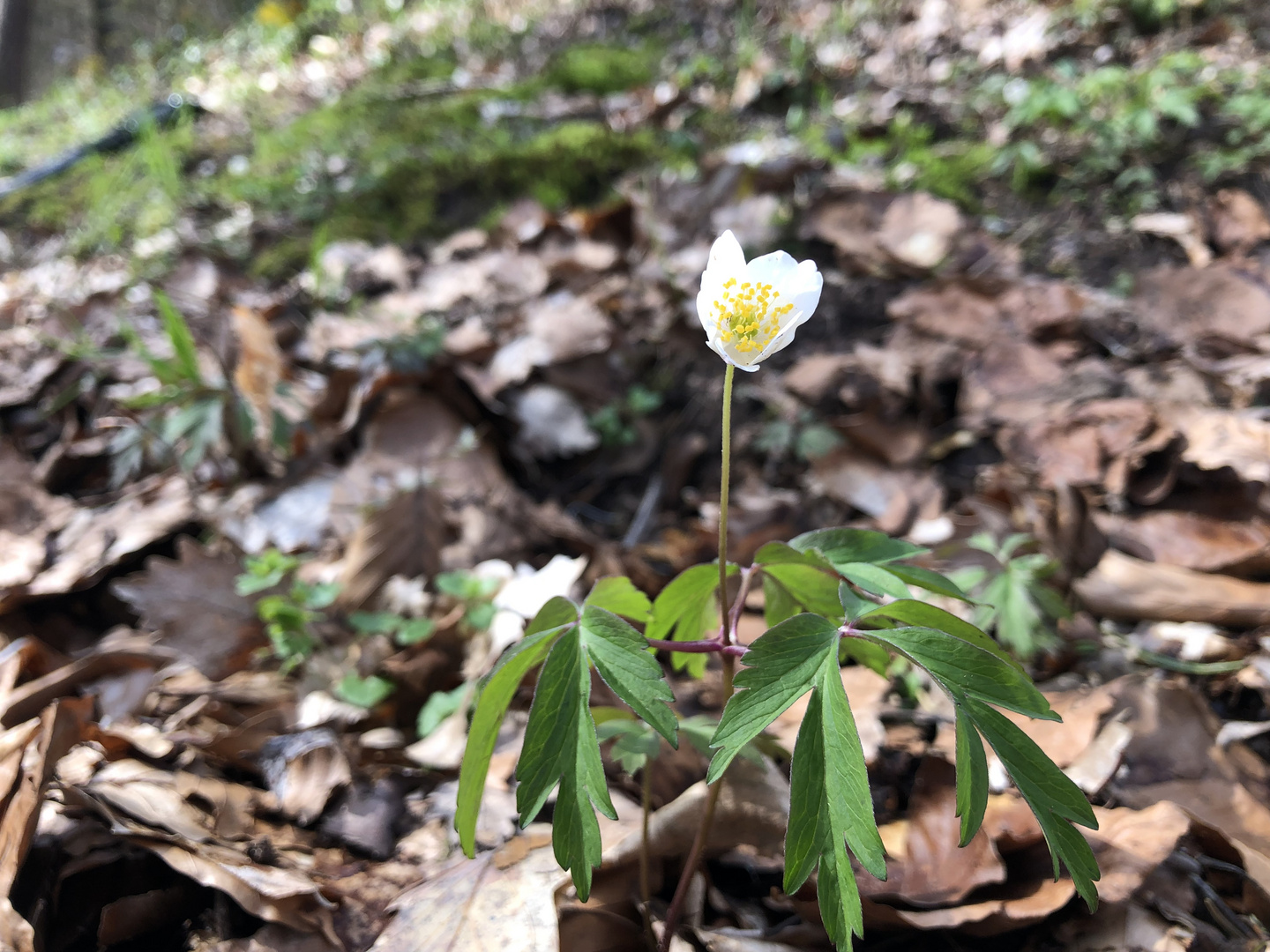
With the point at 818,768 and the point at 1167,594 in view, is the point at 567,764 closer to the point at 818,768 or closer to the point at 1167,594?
the point at 818,768

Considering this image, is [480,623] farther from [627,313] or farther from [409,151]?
[409,151]

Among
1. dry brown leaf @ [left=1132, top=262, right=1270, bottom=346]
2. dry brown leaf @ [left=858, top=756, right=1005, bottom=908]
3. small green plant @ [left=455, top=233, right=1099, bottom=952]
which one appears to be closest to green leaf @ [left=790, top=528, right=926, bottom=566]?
small green plant @ [left=455, top=233, right=1099, bottom=952]

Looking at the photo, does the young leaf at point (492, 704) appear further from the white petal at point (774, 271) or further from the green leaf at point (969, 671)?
the white petal at point (774, 271)

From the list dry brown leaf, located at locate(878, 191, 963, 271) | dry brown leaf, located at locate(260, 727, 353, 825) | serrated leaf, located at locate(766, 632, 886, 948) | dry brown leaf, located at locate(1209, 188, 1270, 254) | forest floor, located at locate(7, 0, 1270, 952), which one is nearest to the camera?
serrated leaf, located at locate(766, 632, 886, 948)

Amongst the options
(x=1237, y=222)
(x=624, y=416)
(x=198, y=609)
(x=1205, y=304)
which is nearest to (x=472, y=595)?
(x=198, y=609)

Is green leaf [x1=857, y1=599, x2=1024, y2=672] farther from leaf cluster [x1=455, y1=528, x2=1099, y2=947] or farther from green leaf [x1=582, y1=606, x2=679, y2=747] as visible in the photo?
green leaf [x1=582, y1=606, x2=679, y2=747]
